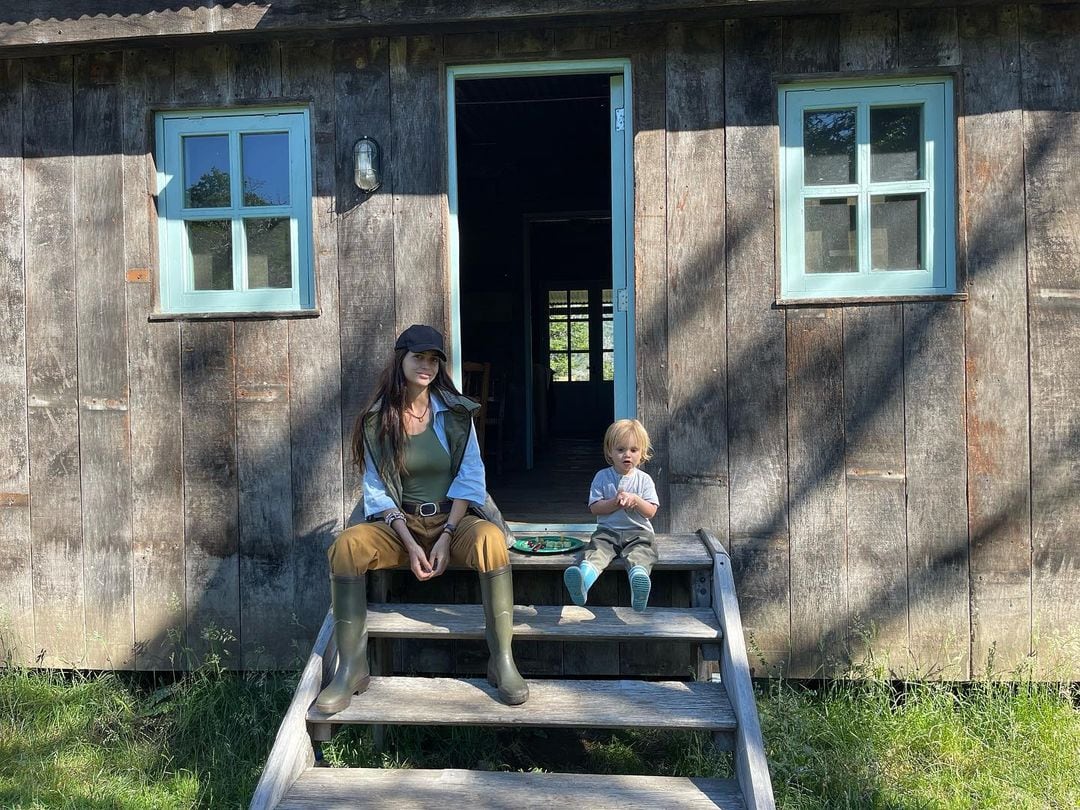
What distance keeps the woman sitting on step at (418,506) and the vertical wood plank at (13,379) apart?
71.1 inches

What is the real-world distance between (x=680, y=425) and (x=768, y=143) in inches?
48.4

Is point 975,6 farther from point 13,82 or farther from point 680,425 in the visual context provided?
point 13,82

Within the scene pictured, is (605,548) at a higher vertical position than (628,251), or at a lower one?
lower

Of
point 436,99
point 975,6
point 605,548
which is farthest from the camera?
point 436,99

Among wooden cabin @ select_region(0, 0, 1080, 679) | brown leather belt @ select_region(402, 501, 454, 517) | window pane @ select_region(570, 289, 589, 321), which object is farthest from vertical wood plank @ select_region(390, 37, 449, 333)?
window pane @ select_region(570, 289, 589, 321)

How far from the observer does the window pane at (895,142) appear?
3.62 m

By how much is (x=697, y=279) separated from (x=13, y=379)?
10.1 feet

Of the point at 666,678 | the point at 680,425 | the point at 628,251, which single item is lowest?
the point at 666,678

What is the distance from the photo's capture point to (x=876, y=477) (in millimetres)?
3609

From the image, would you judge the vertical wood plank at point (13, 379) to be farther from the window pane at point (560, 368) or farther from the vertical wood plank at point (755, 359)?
the window pane at point (560, 368)

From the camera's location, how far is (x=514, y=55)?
3678mm

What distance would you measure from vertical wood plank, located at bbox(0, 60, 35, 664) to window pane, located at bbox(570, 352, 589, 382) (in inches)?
331

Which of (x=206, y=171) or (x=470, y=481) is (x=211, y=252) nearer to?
(x=206, y=171)

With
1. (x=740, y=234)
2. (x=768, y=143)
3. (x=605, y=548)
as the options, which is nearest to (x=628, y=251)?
(x=740, y=234)
